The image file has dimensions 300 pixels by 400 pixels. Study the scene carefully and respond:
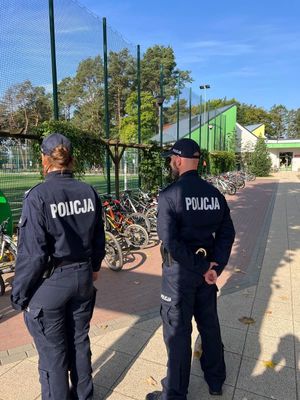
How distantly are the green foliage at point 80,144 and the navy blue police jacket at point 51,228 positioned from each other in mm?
4058

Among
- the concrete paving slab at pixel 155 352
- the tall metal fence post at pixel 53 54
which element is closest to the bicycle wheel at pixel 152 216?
the tall metal fence post at pixel 53 54

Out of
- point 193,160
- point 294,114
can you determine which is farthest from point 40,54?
point 294,114

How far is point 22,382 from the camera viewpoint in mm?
2664

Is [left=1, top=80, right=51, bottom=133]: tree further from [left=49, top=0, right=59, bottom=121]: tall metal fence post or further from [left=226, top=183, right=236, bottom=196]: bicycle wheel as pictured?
[left=226, top=183, right=236, bottom=196]: bicycle wheel

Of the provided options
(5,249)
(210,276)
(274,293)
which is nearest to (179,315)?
(210,276)

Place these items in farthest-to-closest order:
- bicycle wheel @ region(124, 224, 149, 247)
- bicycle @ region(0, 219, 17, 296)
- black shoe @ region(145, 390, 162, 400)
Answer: bicycle wheel @ region(124, 224, 149, 247)
bicycle @ region(0, 219, 17, 296)
black shoe @ region(145, 390, 162, 400)

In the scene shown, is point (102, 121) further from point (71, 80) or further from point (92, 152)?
point (92, 152)

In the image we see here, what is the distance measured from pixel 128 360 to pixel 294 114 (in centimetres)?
10142

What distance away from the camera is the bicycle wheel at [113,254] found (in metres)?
5.32

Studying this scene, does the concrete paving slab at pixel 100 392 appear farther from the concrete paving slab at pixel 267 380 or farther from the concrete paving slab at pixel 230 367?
the concrete paving slab at pixel 267 380

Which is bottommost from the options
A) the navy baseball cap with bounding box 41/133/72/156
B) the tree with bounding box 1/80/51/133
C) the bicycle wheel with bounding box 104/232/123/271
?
the bicycle wheel with bounding box 104/232/123/271

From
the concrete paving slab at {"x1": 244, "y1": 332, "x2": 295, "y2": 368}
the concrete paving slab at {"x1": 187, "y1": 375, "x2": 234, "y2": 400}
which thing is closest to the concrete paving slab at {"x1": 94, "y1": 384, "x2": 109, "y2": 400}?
the concrete paving slab at {"x1": 187, "y1": 375, "x2": 234, "y2": 400}

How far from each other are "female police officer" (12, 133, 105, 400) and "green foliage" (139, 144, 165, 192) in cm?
912

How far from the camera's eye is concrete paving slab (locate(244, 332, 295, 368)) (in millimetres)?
2998
